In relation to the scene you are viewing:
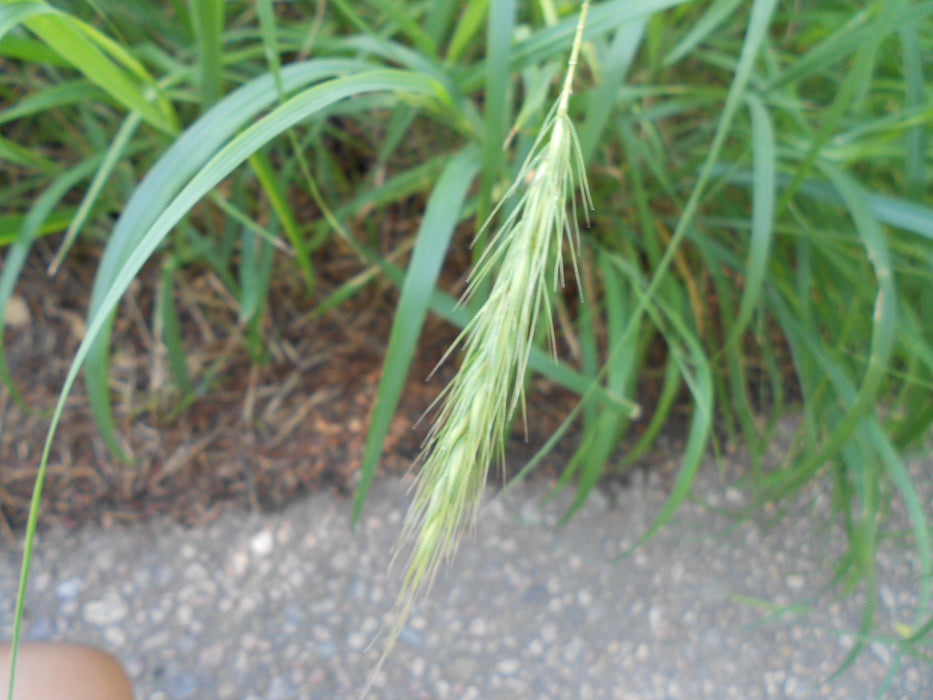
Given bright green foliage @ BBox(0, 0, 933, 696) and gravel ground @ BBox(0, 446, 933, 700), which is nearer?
bright green foliage @ BBox(0, 0, 933, 696)

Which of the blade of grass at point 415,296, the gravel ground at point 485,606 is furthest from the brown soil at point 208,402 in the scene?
the blade of grass at point 415,296

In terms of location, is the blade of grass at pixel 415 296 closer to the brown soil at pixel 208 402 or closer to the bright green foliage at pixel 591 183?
the bright green foliage at pixel 591 183

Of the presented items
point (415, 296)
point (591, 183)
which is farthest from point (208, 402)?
point (591, 183)

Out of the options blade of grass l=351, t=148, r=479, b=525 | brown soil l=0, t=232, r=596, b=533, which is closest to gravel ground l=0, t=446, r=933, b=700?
brown soil l=0, t=232, r=596, b=533

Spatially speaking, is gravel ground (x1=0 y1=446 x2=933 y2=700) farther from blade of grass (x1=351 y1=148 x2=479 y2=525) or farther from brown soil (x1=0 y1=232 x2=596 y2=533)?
blade of grass (x1=351 y1=148 x2=479 y2=525)

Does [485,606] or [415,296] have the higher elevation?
[415,296]

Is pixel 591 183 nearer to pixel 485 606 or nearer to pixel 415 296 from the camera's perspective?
pixel 415 296

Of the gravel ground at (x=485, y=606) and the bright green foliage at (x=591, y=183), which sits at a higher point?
the bright green foliage at (x=591, y=183)
